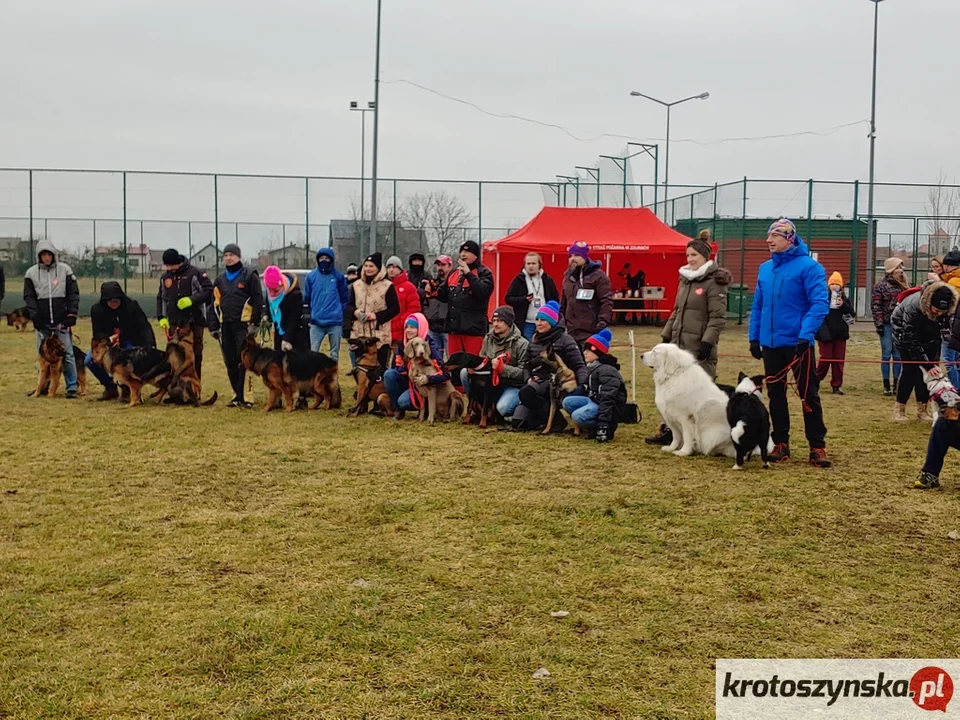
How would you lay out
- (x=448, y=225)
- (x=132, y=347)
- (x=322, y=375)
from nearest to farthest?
1. (x=322, y=375)
2. (x=132, y=347)
3. (x=448, y=225)

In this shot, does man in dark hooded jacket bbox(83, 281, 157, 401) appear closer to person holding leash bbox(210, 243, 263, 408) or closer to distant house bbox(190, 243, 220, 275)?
person holding leash bbox(210, 243, 263, 408)

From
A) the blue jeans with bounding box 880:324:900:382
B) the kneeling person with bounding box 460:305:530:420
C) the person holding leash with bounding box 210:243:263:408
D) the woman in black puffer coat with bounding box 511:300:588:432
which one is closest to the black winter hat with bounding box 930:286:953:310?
the blue jeans with bounding box 880:324:900:382

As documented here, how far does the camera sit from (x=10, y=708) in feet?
9.93

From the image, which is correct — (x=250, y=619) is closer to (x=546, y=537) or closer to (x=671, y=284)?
(x=546, y=537)

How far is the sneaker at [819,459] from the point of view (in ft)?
22.4

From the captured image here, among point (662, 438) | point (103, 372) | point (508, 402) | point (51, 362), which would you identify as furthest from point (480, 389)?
point (51, 362)

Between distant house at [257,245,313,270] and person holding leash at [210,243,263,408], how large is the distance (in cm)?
1547

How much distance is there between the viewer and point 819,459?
22.4 ft

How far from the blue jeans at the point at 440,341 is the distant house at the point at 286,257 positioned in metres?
15.2

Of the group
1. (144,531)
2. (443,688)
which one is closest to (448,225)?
(144,531)

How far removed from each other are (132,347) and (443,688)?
26.4 feet

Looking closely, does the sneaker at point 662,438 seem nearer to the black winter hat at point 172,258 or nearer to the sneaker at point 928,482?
the sneaker at point 928,482

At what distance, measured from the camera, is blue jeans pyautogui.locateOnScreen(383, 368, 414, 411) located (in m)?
8.95

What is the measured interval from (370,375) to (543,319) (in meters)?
2.05
